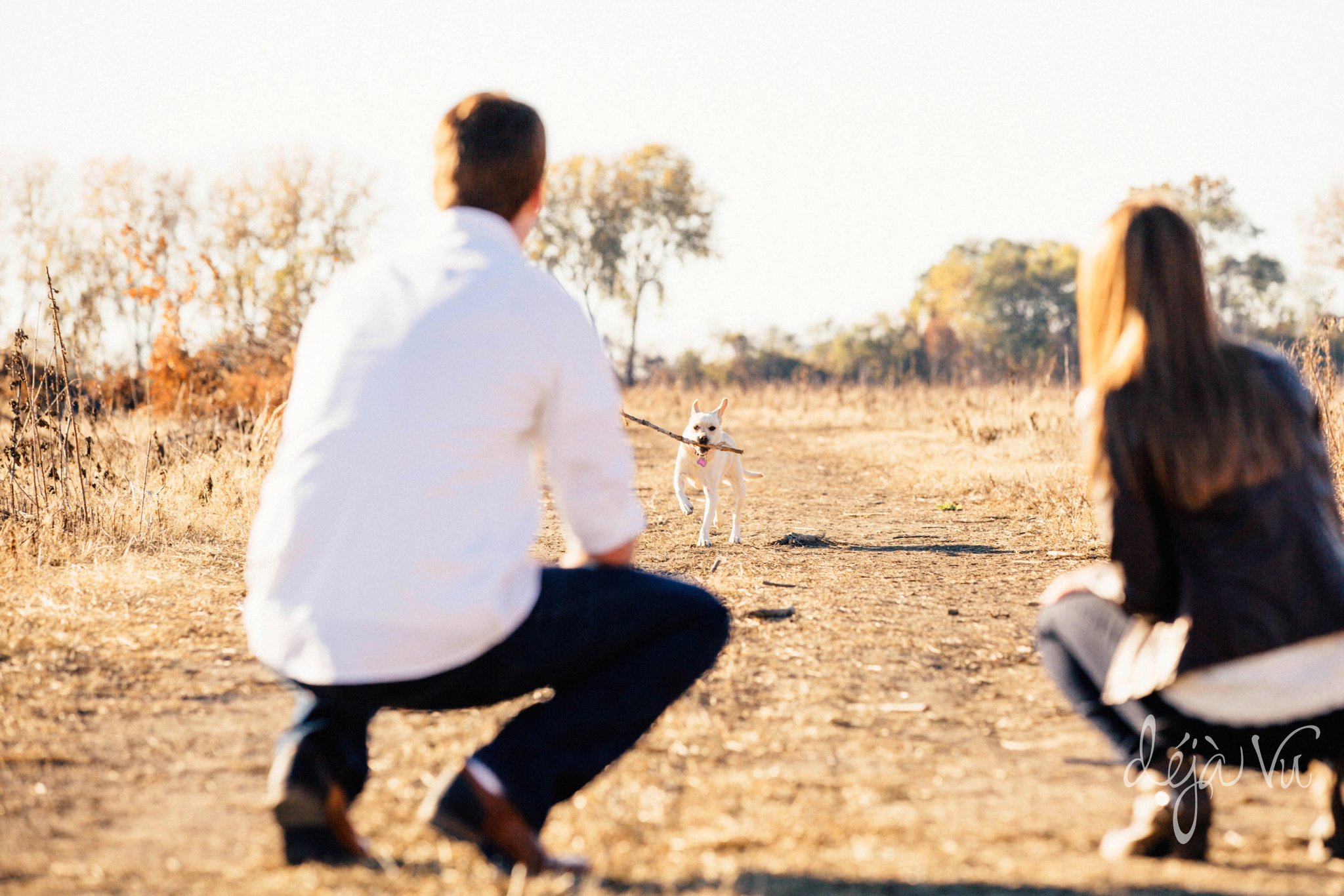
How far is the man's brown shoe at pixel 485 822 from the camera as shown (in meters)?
2.22

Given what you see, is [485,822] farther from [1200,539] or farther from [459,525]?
[1200,539]

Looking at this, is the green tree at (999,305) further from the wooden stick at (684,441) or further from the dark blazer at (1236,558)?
the dark blazer at (1236,558)

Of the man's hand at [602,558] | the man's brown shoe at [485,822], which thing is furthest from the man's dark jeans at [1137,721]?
the man's brown shoe at [485,822]

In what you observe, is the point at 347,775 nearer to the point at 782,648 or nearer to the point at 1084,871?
the point at 1084,871

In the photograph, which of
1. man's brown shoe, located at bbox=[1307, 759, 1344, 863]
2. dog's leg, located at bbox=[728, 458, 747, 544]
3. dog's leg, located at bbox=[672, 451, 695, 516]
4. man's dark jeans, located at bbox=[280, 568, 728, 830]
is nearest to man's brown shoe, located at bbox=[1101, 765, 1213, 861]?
man's brown shoe, located at bbox=[1307, 759, 1344, 863]

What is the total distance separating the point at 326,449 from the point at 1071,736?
95.7 inches

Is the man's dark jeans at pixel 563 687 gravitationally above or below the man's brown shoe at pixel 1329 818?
above

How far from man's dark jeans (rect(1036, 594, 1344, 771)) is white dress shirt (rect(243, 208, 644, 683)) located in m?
1.13

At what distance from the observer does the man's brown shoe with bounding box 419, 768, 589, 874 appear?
2.22m

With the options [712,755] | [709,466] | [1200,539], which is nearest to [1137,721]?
[1200,539]

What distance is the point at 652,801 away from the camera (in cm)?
284

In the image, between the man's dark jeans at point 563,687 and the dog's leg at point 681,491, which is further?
the dog's leg at point 681,491

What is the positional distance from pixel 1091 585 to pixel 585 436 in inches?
50.2

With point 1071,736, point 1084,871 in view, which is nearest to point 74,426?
point 1071,736
